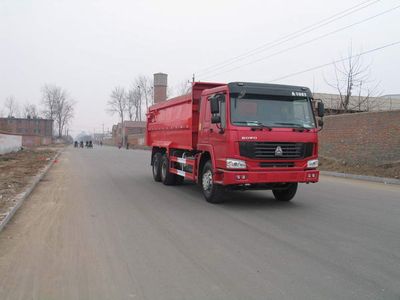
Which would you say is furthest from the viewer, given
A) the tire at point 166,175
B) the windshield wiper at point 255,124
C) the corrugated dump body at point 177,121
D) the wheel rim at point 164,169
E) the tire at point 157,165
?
the tire at point 157,165

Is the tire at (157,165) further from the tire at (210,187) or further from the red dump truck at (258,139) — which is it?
the tire at (210,187)

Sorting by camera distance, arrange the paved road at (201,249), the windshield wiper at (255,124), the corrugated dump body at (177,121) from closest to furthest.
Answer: the paved road at (201,249) < the windshield wiper at (255,124) < the corrugated dump body at (177,121)

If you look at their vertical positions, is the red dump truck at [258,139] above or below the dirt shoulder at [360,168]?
above

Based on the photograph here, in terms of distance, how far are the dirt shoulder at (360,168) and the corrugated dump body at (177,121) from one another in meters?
9.48

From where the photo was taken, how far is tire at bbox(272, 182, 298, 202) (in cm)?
1117

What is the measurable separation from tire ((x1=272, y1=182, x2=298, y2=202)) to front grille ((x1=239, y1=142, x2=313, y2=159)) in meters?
1.15

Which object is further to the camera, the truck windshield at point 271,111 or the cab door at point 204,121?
the cab door at point 204,121

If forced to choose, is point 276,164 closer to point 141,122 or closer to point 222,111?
point 222,111

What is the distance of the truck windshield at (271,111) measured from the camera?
395 inches

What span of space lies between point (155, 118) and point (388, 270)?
12.5 m

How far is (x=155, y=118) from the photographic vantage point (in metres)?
17.0

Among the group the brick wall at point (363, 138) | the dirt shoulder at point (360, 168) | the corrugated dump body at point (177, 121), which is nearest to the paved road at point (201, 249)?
the corrugated dump body at point (177, 121)

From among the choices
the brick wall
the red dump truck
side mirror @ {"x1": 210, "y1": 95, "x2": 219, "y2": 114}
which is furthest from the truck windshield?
the brick wall

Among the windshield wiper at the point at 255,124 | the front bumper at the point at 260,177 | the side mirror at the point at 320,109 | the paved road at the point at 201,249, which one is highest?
the side mirror at the point at 320,109
